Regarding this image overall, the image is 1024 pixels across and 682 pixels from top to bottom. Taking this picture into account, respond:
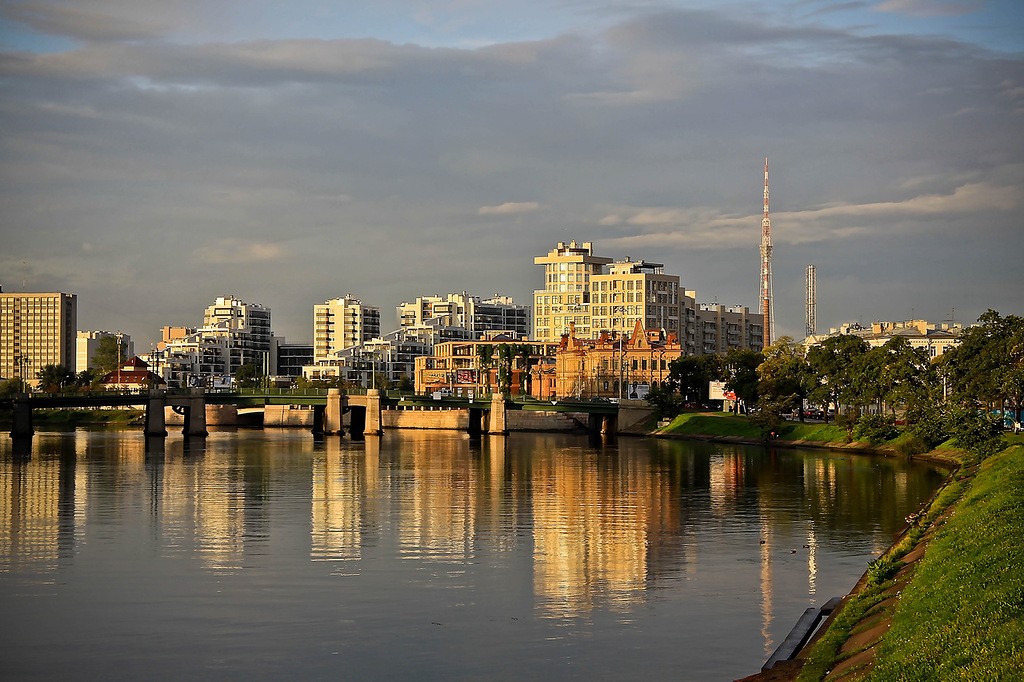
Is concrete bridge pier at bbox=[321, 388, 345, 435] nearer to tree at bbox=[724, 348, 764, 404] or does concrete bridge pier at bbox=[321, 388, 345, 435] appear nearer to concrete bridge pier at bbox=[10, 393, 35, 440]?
concrete bridge pier at bbox=[10, 393, 35, 440]

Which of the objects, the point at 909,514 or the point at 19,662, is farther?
the point at 909,514

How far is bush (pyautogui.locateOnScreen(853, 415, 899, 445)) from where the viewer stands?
5202 inches

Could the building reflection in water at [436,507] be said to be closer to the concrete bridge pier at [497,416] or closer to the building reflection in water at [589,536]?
the building reflection in water at [589,536]

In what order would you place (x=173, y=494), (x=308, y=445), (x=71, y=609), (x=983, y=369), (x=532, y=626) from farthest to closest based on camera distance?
1. (x=308, y=445)
2. (x=983, y=369)
3. (x=173, y=494)
4. (x=71, y=609)
5. (x=532, y=626)

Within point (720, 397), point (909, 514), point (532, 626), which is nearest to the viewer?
point (532, 626)

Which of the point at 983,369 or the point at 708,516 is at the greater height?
the point at 983,369

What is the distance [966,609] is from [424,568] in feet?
92.1

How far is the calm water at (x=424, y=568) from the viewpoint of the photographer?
3694 centimetres

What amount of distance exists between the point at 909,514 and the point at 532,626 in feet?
122

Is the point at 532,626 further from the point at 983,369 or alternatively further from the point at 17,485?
the point at 983,369

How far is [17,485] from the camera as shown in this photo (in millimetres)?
94438

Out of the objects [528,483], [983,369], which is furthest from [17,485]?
[983,369]

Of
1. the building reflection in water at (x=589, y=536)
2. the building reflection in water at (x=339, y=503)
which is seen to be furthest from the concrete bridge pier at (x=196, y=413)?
the building reflection in water at (x=589, y=536)

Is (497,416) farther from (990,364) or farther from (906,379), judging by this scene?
(990,364)
